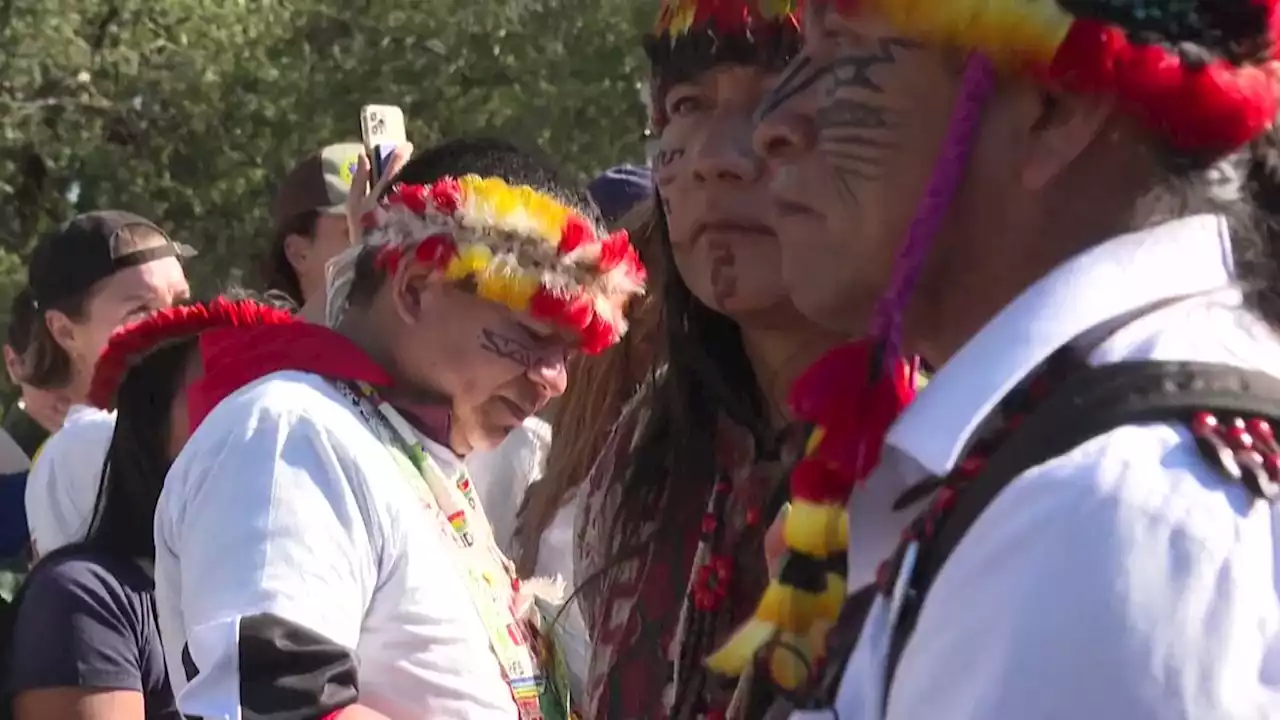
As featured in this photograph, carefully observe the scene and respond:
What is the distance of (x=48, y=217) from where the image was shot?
13.2m

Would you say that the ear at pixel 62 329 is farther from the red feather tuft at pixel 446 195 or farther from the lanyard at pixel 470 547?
the lanyard at pixel 470 547

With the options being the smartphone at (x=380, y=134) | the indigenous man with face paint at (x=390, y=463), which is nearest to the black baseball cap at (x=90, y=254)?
the smartphone at (x=380, y=134)

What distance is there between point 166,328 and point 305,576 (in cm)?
120

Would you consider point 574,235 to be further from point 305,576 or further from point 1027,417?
point 1027,417

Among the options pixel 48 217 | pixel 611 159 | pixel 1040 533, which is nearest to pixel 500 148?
pixel 1040 533

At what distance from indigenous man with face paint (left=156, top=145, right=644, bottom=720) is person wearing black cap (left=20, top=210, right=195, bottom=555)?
1.41 m

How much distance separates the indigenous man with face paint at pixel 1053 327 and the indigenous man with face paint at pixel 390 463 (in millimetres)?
1029

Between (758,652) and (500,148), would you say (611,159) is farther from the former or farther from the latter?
(758,652)

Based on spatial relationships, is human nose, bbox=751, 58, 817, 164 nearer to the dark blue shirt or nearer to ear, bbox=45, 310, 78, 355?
the dark blue shirt

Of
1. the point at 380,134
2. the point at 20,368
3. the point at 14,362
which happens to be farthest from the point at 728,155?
the point at 14,362

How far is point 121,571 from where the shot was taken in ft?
9.64

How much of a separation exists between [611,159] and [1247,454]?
1232 cm

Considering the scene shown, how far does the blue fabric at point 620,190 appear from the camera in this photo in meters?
3.97

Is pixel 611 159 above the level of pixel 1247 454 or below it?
below
